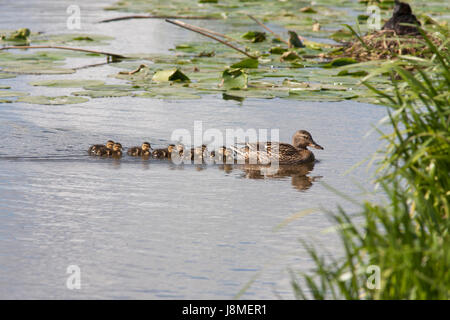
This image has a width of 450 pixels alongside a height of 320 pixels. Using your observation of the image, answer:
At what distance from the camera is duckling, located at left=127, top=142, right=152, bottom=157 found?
363 inches

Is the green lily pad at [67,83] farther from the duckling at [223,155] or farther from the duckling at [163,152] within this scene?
the duckling at [223,155]

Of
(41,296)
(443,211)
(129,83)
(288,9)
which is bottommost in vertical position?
→ (41,296)

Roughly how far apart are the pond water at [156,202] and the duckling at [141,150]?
0.34 ft

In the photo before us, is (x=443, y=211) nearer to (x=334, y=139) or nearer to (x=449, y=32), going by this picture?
(x=449, y=32)

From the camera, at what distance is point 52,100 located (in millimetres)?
11445

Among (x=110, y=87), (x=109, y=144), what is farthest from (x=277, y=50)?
(x=109, y=144)

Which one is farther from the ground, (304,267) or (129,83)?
(129,83)

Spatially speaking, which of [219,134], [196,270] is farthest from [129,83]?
[196,270]

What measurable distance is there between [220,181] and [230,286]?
10.3 ft

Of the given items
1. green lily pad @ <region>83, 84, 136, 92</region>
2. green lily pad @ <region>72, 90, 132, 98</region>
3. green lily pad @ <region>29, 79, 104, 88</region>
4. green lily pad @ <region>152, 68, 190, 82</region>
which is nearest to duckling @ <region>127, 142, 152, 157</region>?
green lily pad @ <region>72, 90, 132, 98</region>

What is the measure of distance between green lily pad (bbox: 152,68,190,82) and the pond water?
20.0 inches

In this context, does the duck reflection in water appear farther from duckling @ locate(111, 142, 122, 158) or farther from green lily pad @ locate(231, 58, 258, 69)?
green lily pad @ locate(231, 58, 258, 69)

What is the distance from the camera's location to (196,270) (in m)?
5.70
